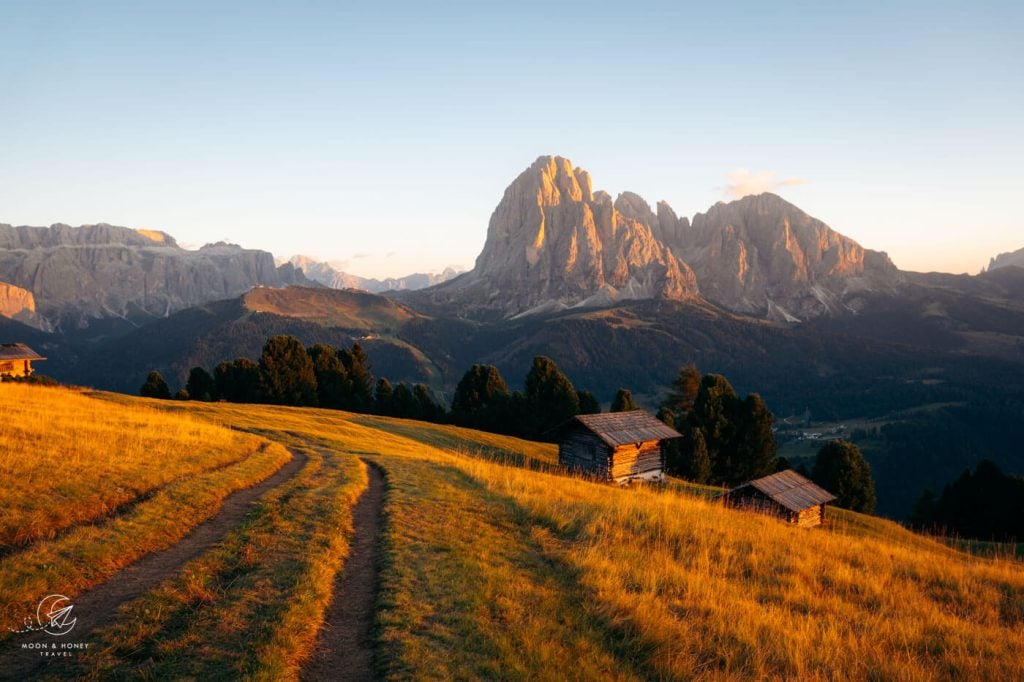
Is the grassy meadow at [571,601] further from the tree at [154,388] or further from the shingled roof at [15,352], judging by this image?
the shingled roof at [15,352]

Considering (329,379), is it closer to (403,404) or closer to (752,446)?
(403,404)

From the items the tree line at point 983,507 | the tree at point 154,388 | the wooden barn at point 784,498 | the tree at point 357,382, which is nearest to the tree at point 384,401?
the tree at point 357,382

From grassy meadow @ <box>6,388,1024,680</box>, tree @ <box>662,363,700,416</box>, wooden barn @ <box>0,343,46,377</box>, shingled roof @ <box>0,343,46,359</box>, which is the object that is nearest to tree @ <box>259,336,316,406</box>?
wooden barn @ <box>0,343,46,377</box>

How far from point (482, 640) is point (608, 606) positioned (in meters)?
2.50

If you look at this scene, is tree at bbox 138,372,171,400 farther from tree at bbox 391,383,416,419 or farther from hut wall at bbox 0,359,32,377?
tree at bbox 391,383,416,419

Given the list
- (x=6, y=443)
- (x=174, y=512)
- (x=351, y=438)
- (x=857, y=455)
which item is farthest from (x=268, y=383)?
(x=857, y=455)

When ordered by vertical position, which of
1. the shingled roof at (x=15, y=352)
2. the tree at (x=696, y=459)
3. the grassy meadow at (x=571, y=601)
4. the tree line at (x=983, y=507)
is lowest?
the tree line at (x=983, y=507)

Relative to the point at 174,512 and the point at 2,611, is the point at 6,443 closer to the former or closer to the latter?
the point at 174,512

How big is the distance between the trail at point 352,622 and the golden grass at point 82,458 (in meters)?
5.87

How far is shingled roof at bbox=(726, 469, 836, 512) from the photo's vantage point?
114 feet

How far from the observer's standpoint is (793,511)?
34.2m

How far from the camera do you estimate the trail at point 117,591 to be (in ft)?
21.1

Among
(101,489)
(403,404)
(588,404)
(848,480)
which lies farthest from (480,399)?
(101,489)

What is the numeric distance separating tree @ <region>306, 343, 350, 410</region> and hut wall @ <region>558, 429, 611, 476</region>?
3964 cm
